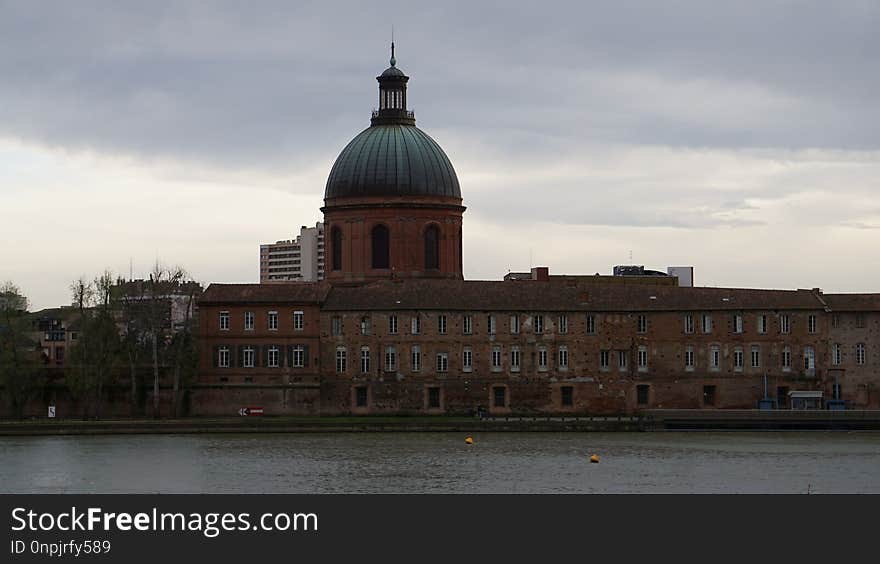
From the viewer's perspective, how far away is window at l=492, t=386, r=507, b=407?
101m

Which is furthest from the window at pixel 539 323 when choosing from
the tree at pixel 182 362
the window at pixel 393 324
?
the tree at pixel 182 362

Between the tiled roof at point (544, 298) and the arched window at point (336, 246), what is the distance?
7686mm

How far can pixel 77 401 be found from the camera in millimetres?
99062

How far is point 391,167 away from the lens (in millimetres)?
110062

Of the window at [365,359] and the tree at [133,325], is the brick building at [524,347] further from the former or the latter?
the tree at [133,325]

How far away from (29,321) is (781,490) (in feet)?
164

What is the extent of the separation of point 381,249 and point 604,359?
1569cm

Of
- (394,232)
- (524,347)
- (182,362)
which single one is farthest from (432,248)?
(182,362)

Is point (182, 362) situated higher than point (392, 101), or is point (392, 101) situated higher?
point (392, 101)

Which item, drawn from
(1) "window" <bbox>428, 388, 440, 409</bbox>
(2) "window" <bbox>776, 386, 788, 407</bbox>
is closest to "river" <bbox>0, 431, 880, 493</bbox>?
(2) "window" <bbox>776, 386, 788, 407</bbox>

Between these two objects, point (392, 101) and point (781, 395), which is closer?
point (781, 395)

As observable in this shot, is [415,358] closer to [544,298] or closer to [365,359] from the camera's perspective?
[365,359]

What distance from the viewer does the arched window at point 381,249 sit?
111m
